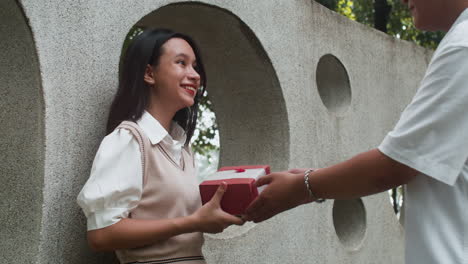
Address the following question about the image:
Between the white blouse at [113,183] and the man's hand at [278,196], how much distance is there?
44cm

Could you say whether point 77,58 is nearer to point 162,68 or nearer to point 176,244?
point 162,68

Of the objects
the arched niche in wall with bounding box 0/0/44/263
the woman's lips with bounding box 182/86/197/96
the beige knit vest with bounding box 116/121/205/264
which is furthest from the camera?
the woman's lips with bounding box 182/86/197/96

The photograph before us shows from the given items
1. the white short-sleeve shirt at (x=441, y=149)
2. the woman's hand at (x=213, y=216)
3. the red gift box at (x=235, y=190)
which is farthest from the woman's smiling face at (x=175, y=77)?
the white short-sleeve shirt at (x=441, y=149)

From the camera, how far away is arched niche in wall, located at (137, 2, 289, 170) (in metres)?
3.79

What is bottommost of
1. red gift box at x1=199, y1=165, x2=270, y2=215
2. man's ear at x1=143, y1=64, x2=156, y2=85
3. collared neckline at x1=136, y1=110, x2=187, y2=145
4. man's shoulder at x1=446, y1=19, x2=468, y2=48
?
red gift box at x1=199, y1=165, x2=270, y2=215

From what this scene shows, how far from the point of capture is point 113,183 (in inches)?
80.8

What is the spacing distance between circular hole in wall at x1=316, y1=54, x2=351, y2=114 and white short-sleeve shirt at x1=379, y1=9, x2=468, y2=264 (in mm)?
3301

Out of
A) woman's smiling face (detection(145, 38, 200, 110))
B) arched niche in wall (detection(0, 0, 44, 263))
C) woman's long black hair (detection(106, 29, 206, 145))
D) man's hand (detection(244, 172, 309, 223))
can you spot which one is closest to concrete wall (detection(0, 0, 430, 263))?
arched niche in wall (detection(0, 0, 44, 263))

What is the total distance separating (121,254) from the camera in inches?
88.7

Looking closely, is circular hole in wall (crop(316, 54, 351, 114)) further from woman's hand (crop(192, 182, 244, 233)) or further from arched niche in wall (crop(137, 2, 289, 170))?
woman's hand (crop(192, 182, 244, 233))

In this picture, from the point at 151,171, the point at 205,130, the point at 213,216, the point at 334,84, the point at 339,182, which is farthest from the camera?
the point at 205,130

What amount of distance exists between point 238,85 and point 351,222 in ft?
5.40

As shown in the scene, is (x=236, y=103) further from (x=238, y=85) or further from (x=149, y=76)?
(x=149, y=76)

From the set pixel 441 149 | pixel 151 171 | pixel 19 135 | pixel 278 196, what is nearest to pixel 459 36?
pixel 441 149
